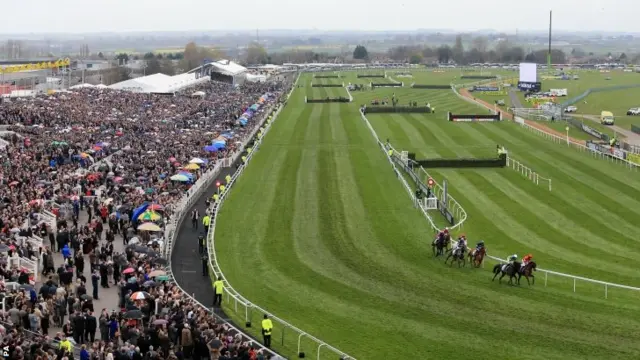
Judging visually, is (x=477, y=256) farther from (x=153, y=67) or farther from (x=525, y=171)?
(x=153, y=67)

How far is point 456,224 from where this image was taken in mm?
30031

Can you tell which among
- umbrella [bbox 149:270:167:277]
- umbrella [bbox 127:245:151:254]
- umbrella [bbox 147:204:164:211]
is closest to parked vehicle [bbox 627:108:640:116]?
umbrella [bbox 147:204:164:211]

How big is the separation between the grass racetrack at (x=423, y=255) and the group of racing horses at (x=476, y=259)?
1.05 feet

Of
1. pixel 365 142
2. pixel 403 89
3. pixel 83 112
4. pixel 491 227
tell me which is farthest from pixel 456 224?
pixel 403 89

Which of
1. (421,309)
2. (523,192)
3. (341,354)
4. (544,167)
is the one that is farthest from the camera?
(544,167)

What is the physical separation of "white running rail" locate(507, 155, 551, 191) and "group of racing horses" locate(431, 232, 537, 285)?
13.6 metres

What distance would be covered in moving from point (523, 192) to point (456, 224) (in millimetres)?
7468

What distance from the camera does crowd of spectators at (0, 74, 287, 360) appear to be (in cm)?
1719

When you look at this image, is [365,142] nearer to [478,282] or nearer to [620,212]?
[620,212]

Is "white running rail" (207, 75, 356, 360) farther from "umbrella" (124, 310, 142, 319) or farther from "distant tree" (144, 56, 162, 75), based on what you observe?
"distant tree" (144, 56, 162, 75)

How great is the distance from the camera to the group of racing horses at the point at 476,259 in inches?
879

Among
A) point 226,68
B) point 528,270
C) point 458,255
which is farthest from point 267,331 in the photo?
point 226,68

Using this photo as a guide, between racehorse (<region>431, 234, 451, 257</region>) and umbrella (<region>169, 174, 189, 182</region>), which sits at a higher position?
umbrella (<region>169, 174, 189, 182</region>)

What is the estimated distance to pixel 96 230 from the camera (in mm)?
27500
